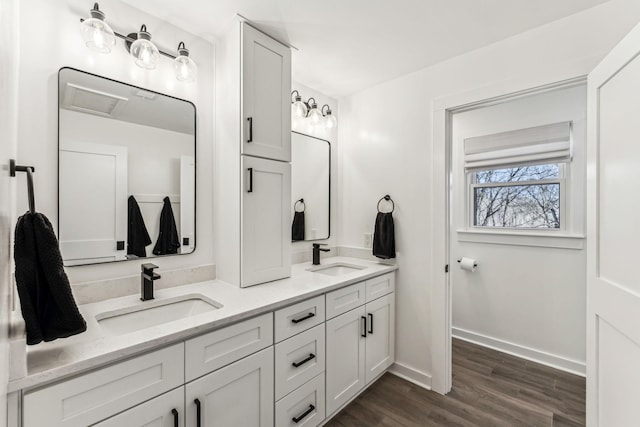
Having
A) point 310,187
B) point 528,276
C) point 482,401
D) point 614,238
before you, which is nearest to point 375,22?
point 310,187

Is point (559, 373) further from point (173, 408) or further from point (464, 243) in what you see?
point (173, 408)

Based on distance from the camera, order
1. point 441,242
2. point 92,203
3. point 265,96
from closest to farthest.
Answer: point 92,203 < point 265,96 < point 441,242

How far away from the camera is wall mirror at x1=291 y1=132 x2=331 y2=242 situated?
2.35 m

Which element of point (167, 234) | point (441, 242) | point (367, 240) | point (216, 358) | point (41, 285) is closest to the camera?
point (41, 285)

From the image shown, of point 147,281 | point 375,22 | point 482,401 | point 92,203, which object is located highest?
point 375,22

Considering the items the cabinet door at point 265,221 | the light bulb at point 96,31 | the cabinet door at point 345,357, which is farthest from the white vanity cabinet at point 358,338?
the light bulb at point 96,31

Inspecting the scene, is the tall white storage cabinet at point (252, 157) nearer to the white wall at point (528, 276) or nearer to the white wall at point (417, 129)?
the white wall at point (417, 129)

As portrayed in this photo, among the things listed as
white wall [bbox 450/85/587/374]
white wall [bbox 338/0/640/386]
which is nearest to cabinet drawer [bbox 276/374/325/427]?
white wall [bbox 338/0/640/386]

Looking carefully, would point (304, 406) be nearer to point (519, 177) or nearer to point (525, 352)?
point (525, 352)

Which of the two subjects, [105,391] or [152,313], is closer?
[105,391]

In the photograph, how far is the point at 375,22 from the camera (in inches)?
66.3

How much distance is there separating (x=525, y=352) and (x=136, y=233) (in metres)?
3.18

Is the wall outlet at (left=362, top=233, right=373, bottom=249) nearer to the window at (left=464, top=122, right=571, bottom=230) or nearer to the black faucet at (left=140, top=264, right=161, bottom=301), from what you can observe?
the window at (left=464, top=122, right=571, bottom=230)

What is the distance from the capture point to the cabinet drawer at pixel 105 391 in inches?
33.0
